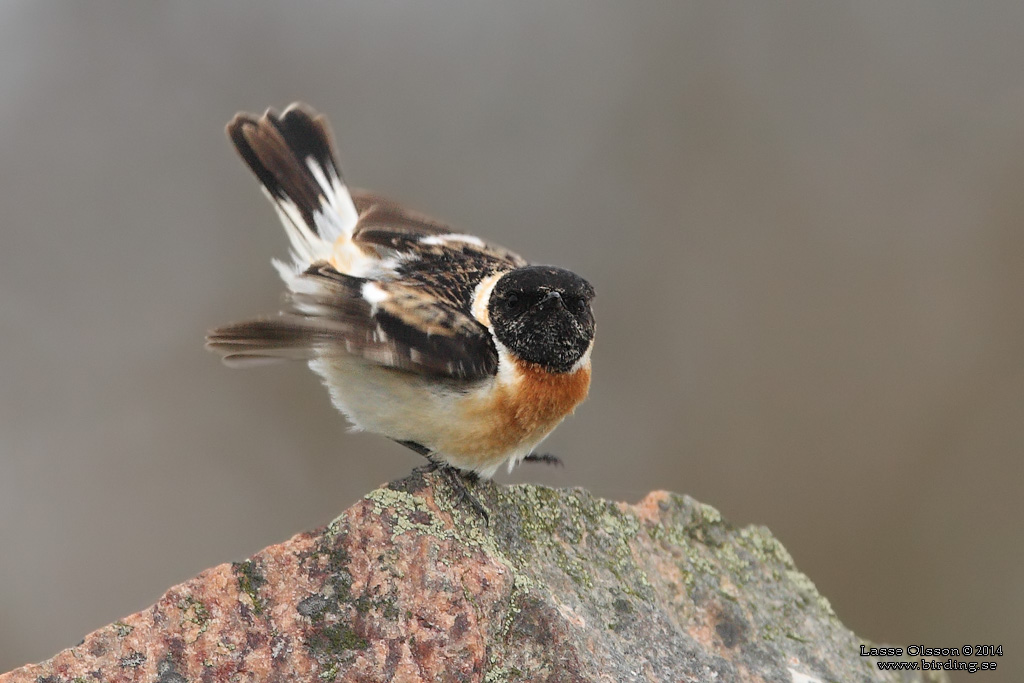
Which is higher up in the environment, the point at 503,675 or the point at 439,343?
the point at 439,343

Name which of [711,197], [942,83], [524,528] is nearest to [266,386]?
[711,197]

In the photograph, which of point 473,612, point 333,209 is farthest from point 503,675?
point 333,209

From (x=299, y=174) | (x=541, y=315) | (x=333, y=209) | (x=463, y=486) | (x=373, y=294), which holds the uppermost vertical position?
(x=299, y=174)

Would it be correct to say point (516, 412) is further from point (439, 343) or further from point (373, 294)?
point (373, 294)

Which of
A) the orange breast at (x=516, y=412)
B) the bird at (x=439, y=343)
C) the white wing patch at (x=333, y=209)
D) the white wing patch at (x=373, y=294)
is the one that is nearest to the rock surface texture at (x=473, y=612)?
the orange breast at (x=516, y=412)

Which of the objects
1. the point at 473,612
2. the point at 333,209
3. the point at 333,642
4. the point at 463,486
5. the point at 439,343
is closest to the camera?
the point at 333,642

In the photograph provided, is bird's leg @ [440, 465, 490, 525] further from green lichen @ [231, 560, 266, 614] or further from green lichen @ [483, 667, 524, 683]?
green lichen @ [231, 560, 266, 614]

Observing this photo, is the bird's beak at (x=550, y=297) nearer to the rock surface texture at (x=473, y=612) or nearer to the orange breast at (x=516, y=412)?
the orange breast at (x=516, y=412)
